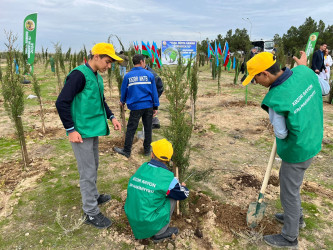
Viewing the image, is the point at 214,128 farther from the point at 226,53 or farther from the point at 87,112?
the point at 226,53

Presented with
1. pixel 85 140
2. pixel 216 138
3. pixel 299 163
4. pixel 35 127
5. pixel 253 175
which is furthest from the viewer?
pixel 35 127

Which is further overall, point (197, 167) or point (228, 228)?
point (197, 167)

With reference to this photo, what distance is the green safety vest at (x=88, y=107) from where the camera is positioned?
2.34 metres

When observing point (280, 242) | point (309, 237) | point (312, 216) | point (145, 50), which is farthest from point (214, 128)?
point (145, 50)

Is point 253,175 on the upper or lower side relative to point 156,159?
lower

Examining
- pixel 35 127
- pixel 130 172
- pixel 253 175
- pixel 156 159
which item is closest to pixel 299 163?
pixel 156 159

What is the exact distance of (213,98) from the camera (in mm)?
9836

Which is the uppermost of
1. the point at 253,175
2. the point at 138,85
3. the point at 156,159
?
the point at 138,85

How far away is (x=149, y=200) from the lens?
2.13 m

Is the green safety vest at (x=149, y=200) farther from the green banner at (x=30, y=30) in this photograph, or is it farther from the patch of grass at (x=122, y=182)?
the green banner at (x=30, y=30)

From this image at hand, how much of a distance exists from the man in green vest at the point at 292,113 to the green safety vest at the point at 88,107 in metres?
1.56

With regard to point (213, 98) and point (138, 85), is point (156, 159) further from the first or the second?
point (213, 98)

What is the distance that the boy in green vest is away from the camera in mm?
2133

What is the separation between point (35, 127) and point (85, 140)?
451 centimetres
